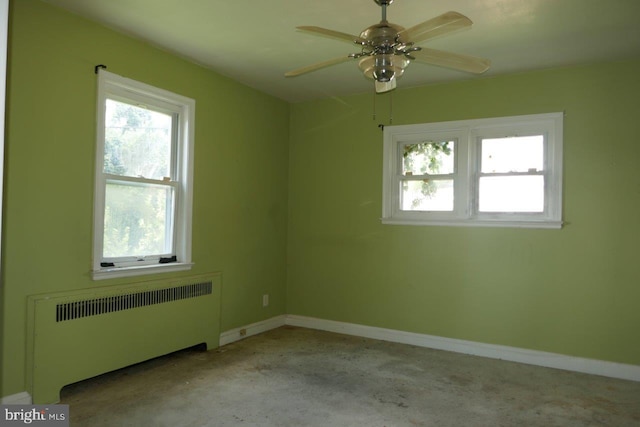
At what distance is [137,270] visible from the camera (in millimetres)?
3352

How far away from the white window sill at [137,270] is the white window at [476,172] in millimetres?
2054

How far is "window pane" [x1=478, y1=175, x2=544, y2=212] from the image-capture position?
3.89m

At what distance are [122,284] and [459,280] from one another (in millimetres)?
2916

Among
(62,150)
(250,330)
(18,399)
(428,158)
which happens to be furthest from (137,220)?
(428,158)

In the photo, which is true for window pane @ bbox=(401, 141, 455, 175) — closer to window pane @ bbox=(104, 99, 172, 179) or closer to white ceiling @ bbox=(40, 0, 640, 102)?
white ceiling @ bbox=(40, 0, 640, 102)

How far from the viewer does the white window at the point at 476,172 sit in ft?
12.6

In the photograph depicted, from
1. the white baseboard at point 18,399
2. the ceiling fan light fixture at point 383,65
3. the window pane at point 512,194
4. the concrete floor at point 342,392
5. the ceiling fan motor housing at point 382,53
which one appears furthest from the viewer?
the window pane at point 512,194

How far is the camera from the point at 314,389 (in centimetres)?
318

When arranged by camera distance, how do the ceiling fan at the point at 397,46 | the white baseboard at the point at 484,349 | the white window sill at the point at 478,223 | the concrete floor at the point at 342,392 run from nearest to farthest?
the ceiling fan at the point at 397,46 → the concrete floor at the point at 342,392 → the white baseboard at the point at 484,349 → the white window sill at the point at 478,223

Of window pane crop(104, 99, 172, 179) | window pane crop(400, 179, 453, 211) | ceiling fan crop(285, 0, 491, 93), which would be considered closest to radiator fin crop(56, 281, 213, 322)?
window pane crop(104, 99, 172, 179)

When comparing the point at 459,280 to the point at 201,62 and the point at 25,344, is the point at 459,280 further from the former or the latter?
the point at 25,344

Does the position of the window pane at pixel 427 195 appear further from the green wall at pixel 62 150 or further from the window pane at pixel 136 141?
the window pane at pixel 136 141

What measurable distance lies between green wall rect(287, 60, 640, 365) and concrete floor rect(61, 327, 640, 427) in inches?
15.9

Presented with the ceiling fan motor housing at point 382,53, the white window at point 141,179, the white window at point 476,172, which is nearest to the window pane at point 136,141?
the white window at point 141,179
